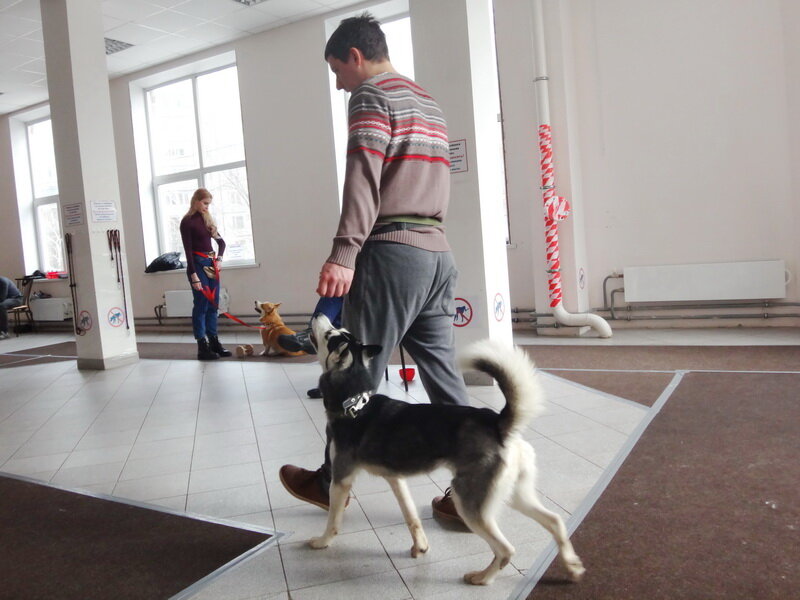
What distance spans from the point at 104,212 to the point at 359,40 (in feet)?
15.4

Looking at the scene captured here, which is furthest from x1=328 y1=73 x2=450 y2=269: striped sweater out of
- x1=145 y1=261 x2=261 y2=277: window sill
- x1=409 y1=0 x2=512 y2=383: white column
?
x1=145 y1=261 x2=261 y2=277: window sill

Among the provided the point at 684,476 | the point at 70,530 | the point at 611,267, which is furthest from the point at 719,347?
the point at 70,530

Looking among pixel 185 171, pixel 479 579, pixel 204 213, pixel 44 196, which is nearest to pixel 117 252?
pixel 204 213

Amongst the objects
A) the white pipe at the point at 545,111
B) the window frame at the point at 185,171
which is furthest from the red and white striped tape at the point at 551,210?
the window frame at the point at 185,171

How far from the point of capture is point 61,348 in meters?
7.42

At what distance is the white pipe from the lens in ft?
18.1

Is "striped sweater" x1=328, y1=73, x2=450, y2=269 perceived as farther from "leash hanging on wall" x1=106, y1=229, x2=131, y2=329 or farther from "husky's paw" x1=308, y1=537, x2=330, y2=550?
"leash hanging on wall" x1=106, y1=229, x2=131, y2=329

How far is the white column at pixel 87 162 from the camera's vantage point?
217 inches

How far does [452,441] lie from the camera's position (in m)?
1.50

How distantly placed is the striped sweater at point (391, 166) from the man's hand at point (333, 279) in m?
0.02

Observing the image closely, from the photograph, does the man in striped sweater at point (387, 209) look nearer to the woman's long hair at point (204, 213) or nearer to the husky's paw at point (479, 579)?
the husky's paw at point (479, 579)

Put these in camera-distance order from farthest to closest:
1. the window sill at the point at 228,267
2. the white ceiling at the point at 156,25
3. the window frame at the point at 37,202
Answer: the window frame at the point at 37,202 < the window sill at the point at 228,267 < the white ceiling at the point at 156,25

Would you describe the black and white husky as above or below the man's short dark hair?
below

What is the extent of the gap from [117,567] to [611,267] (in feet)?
16.7
